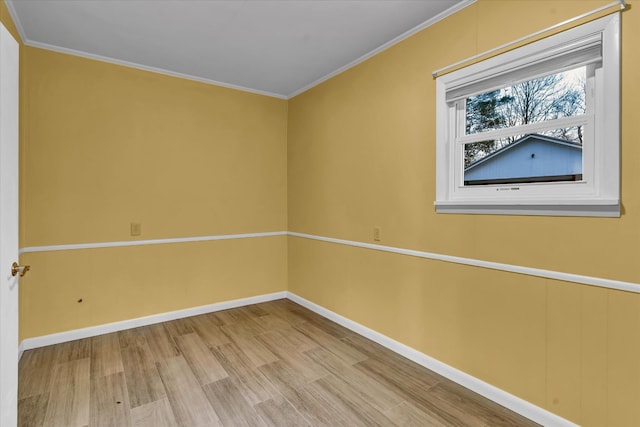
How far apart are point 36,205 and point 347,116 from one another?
2.83 metres

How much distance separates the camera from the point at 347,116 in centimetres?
318

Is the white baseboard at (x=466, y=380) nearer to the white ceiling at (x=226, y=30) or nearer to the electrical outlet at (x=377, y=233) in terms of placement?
the electrical outlet at (x=377, y=233)

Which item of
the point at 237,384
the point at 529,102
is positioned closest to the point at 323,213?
the point at 237,384

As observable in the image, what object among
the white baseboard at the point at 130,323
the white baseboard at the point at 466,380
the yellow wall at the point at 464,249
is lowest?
the white baseboard at the point at 466,380

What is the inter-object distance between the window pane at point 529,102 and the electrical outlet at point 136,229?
9.95 ft

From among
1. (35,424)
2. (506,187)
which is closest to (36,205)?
(35,424)

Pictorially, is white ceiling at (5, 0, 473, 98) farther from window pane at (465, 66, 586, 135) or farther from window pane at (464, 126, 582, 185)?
window pane at (464, 126, 582, 185)

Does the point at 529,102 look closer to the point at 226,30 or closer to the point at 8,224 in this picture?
the point at 226,30

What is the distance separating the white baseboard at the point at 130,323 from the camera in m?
2.78

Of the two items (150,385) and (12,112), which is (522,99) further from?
(150,385)

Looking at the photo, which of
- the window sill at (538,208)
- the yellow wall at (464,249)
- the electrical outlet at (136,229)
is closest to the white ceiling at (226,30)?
the yellow wall at (464,249)

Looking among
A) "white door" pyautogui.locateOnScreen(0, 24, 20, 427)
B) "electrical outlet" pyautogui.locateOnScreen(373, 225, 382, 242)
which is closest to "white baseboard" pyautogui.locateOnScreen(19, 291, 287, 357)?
"white door" pyautogui.locateOnScreen(0, 24, 20, 427)

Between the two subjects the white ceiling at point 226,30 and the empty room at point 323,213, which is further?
the white ceiling at point 226,30

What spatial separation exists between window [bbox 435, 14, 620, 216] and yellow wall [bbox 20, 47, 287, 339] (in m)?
2.30
